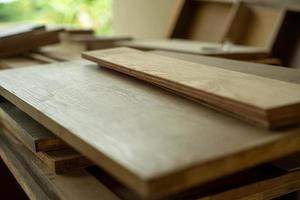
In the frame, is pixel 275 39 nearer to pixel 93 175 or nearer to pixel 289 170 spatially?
pixel 289 170

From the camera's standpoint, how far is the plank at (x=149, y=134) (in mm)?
488

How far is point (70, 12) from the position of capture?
3.38m

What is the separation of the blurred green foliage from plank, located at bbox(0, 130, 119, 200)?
2.43 meters

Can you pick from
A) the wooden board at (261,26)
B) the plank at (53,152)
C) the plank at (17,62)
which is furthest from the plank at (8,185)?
the wooden board at (261,26)

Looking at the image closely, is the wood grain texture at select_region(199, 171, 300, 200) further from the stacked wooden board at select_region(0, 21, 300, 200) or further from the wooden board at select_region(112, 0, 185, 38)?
the wooden board at select_region(112, 0, 185, 38)

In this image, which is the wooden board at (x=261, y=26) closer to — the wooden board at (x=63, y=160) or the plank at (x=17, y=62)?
the plank at (x=17, y=62)

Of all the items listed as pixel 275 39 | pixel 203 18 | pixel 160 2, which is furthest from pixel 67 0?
pixel 275 39

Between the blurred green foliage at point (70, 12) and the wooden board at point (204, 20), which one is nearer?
the wooden board at point (204, 20)

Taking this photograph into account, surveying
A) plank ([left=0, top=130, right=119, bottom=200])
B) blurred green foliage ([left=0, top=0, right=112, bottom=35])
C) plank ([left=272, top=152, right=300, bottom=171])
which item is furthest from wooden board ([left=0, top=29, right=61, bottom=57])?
blurred green foliage ([left=0, top=0, right=112, bottom=35])

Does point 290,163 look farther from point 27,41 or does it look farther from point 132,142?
point 27,41

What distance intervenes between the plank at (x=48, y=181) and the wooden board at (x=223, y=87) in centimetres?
21

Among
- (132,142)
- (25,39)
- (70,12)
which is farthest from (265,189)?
(70,12)

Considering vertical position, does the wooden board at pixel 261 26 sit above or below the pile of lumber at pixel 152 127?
above

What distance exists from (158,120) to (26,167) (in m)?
0.40
